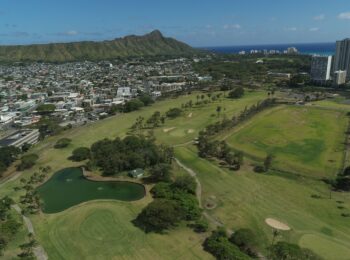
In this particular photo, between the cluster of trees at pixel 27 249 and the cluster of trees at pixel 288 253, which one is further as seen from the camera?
the cluster of trees at pixel 27 249

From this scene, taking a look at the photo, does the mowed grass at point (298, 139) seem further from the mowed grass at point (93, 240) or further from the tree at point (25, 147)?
the tree at point (25, 147)

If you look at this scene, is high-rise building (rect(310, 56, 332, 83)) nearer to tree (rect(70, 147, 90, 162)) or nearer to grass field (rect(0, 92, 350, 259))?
grass field (rect(0, 92, 350, 259))

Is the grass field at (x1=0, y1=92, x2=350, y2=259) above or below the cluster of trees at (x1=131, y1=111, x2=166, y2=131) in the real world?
below

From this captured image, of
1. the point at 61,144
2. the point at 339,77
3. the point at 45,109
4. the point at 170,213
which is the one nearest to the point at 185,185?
the point at 170,213

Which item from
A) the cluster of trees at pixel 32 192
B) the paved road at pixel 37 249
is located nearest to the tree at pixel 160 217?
the paved road at pixel 37 249

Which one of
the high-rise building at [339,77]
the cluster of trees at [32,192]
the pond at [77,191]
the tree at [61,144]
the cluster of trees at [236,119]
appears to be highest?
the high-rise building at [339,77]

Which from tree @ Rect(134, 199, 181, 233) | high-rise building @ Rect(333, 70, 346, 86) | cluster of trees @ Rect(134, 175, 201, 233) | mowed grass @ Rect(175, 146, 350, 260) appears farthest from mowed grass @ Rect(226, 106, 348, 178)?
high-rise building @ Rect(333, 70, 346, 86)

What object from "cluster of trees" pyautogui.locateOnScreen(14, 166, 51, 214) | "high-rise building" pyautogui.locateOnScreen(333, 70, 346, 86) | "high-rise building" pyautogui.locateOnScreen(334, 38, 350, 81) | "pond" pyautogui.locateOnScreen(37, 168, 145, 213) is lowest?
"pond" pyautogui.locateOnScreen(37, 168, 145, 213)
